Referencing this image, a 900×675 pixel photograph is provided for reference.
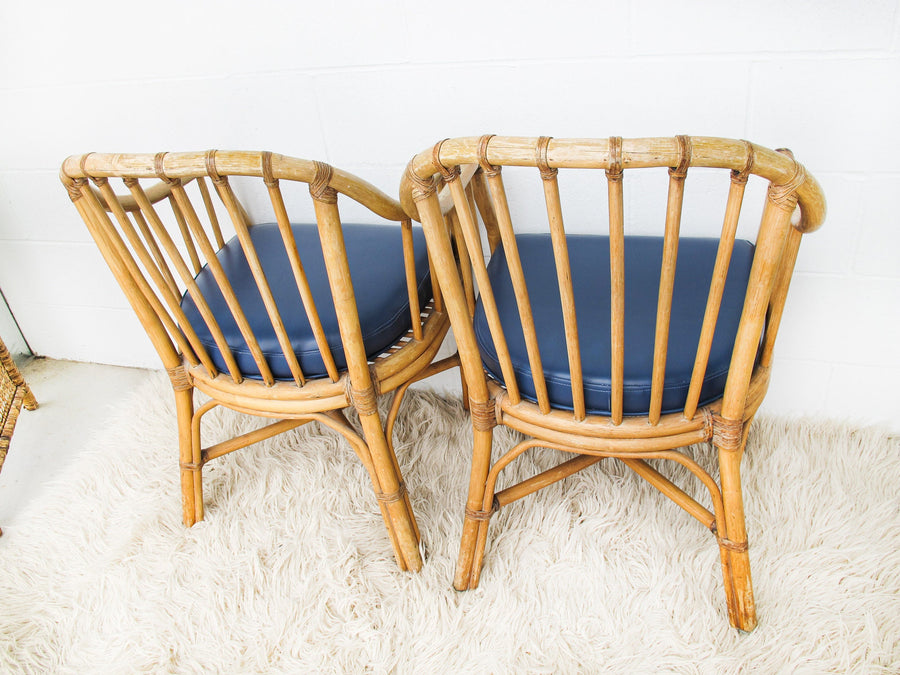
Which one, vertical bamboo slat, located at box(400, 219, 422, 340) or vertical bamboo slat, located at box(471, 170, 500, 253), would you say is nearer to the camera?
Result: vertical bamboo slat, located at box(400, 219, 422, 340)

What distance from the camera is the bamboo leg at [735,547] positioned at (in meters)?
1.07

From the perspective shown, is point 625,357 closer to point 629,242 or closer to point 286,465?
point 629,242

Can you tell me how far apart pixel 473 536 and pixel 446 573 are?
0.12m

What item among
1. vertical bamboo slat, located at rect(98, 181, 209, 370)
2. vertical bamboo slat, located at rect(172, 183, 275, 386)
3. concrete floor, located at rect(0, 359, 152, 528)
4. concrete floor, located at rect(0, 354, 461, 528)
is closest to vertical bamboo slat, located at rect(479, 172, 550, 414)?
vertical bamboo slat, located at rect(172, 183, 275, 386)

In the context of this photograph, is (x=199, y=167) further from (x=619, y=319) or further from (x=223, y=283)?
(x=619, y=319)

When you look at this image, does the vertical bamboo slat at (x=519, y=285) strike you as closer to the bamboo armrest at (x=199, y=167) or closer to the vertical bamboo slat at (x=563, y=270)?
the vertical bamboo slat at (x=563, y=270)

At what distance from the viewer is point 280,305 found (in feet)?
4.06

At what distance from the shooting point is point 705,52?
1.21 metres

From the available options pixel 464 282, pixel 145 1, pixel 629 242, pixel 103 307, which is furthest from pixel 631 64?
pixel 103 307

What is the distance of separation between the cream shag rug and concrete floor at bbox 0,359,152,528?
0.11 meters

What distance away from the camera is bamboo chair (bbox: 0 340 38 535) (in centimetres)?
169

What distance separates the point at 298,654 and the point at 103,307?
1.29m

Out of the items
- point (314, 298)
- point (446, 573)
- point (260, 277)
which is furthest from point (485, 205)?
point (446, 573)

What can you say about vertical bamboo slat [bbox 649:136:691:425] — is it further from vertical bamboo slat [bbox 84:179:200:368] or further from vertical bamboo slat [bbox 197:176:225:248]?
vertical bamboo slat [bbox 197:176:225:248]
